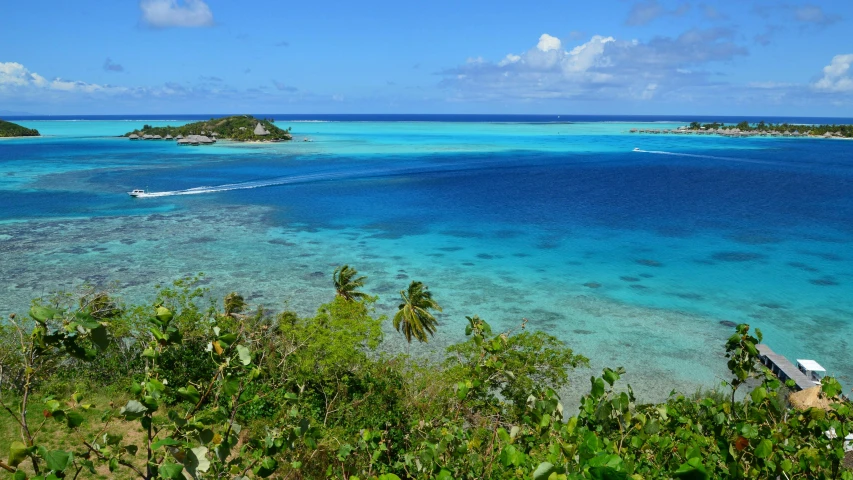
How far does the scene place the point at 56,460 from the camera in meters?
3.68

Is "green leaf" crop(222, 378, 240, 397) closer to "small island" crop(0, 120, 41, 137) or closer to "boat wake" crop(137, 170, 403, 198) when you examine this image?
"boat wake" crop(137, 170, 403, 198)

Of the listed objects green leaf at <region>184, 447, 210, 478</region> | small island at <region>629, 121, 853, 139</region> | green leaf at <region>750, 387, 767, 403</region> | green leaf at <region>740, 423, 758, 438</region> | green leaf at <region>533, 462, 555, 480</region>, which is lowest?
green leaf at <region>740, 423, 758, 438</region>

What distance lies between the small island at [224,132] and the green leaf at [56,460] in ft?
505

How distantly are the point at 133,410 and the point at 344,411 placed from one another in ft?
43.6

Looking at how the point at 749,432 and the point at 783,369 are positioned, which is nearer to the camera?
the point at 749,432

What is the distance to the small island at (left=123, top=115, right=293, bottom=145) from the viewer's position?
15362 cm

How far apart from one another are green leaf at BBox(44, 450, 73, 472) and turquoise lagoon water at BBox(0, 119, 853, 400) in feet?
74.3

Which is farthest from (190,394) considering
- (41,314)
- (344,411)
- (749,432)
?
(344,411)

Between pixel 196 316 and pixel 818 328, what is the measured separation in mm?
30311

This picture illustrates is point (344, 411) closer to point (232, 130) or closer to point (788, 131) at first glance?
point (232, 130)

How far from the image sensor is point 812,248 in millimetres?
43969

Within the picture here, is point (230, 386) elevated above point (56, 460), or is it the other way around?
point (230, 386)

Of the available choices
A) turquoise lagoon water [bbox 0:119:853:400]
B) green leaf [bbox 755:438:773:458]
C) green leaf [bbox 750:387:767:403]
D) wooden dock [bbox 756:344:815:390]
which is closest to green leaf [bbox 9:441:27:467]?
green leaf [bbox 755:438:773:458]

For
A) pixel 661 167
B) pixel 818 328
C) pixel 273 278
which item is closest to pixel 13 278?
pixel 273 278
